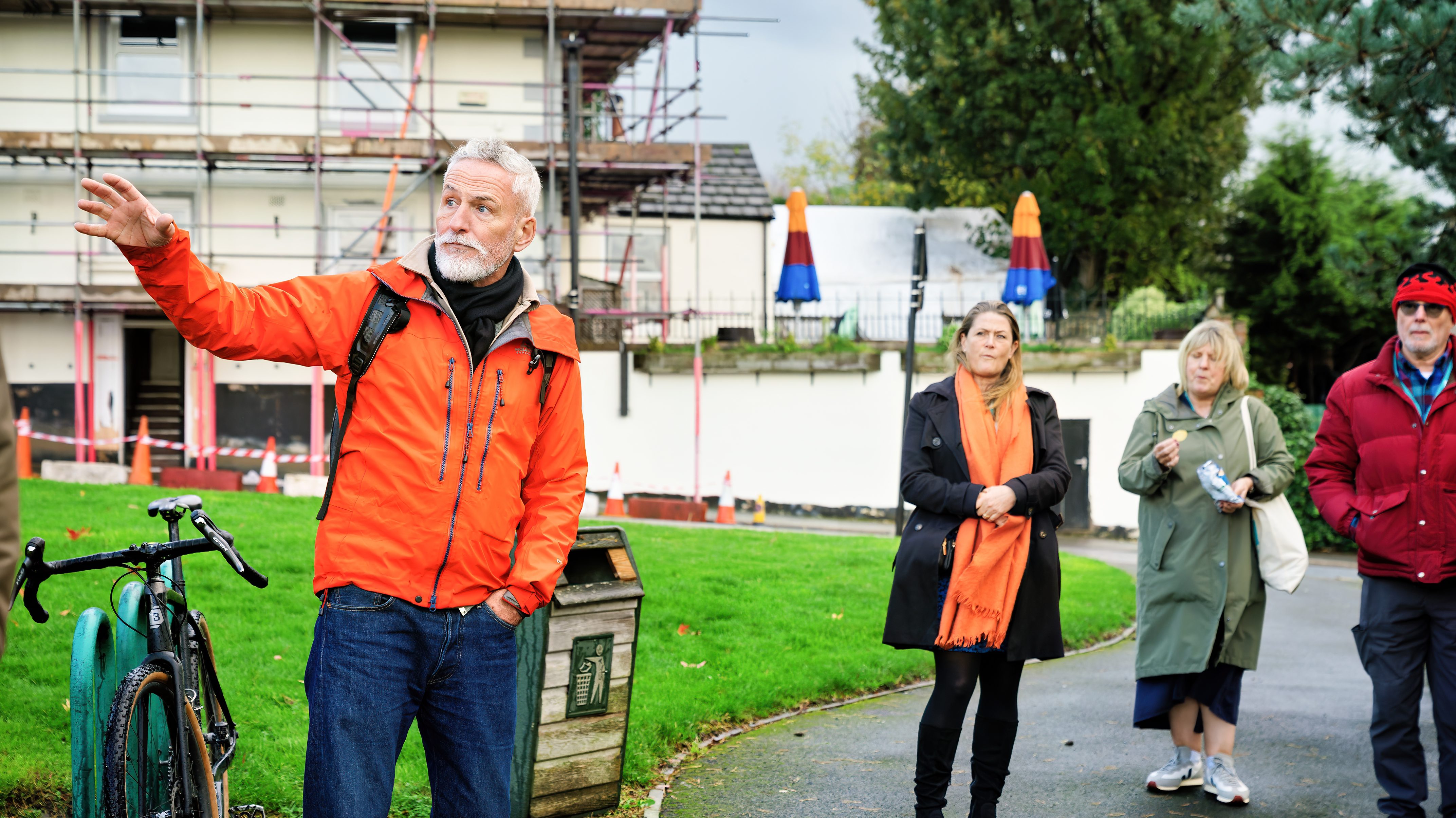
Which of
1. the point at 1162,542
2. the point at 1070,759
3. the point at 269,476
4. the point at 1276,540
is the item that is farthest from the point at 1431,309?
the point at 269,476

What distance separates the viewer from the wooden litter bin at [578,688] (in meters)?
4.58

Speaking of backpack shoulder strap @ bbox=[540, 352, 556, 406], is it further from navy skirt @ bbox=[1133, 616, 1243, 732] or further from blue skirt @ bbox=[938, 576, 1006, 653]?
navy skirt @ bbox=[1133, 616, 1243, 732]

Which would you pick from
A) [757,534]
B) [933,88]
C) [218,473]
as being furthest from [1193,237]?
[218,473]

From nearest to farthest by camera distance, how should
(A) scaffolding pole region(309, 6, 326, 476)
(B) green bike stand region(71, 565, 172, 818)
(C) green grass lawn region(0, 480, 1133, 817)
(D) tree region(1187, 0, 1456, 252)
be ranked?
(B) green bike stand region(71, 565, 172, 818)
(C) green grass lawn region(0, 480, 1133, 817)
(D) tree region(1187, 0, 1456, 252)
(A) scaffolding pole region(309, 6, 326, 476)

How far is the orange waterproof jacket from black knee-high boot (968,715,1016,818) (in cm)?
229

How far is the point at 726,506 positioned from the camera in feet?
59.9

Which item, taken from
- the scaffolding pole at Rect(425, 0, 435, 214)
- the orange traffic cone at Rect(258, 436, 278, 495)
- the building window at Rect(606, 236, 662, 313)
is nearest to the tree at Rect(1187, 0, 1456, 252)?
the orange traffic cone at Rect(258, 436, 278, 495)

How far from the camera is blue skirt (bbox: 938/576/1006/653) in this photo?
478cm

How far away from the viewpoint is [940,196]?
107 feet

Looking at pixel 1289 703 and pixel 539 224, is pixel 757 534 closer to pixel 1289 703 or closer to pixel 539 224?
pixel 1289 703

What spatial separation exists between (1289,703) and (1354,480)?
295cm

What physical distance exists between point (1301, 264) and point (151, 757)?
34.5m

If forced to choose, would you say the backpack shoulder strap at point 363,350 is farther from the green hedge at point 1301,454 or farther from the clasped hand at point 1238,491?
the green hedge at point 1301,454

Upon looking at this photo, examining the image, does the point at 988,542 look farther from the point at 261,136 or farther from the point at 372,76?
the point at 372,76
